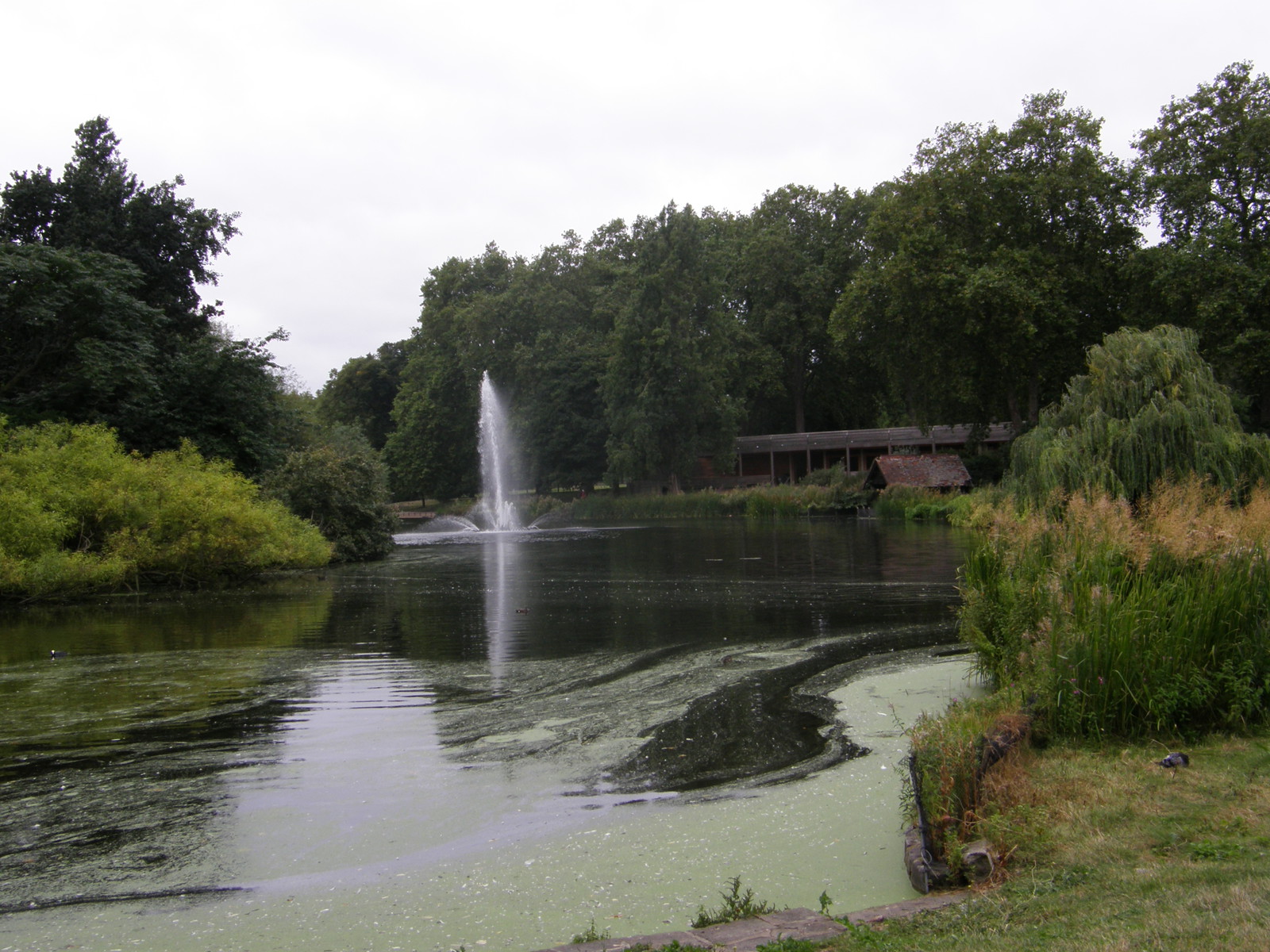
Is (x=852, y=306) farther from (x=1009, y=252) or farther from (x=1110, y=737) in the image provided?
(x=1110, y=737)

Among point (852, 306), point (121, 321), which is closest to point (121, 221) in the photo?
point (121, 321)

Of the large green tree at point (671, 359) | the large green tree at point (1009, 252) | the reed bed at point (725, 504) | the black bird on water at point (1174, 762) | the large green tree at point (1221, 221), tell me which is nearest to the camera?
the black bird on water at point (1174, 762)

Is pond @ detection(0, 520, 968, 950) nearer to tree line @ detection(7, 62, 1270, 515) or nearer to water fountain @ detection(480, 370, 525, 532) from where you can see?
tree line @ detection(7, 62, 1270, 515)

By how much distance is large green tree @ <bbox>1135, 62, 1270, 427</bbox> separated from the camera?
1489 inches


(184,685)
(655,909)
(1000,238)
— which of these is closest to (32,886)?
(655,909)

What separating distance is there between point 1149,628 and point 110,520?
22085mm

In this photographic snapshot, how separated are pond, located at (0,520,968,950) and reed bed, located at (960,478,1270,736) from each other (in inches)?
56.7

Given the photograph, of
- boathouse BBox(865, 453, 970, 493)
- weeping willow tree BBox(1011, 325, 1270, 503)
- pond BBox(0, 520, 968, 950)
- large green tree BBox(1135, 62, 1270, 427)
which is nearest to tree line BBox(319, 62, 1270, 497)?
large green tree BBox(1135, 62, 1270, 427)

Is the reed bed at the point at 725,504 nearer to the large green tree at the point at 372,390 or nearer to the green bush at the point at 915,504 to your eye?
the green bush at the point at 915,504

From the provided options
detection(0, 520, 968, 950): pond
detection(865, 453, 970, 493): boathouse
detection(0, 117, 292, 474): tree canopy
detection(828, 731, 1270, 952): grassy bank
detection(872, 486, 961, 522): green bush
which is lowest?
detection(0, 520, 968, 950): pond

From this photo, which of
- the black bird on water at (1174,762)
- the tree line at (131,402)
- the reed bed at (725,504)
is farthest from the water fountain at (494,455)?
the black bird on water at (1174,762)

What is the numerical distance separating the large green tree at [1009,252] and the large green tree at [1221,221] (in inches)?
104

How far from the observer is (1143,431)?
600 inches

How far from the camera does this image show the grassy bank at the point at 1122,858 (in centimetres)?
432
